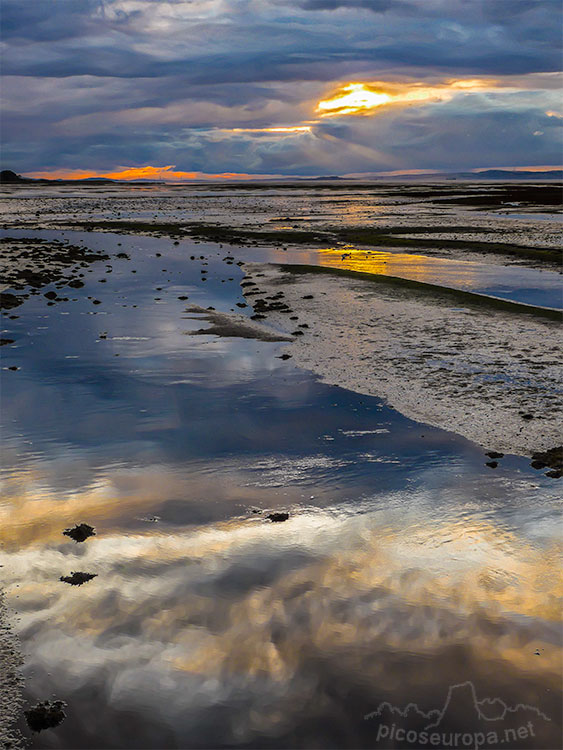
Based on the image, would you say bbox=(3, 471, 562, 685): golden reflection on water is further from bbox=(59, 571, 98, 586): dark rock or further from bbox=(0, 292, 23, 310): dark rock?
bbox=(0, 292, 23, 310): dark rock

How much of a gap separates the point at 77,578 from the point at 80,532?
1160 millimetres

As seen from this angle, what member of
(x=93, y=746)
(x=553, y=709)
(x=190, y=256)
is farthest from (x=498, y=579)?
(x=190, y=256)

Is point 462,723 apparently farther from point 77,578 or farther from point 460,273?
point 460,273

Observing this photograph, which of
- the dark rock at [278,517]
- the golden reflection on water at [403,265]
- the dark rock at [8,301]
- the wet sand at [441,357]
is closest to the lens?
the dark rock at [278,517]

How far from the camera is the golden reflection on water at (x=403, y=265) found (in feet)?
114

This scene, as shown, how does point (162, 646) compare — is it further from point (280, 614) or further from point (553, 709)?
point (553, 709)

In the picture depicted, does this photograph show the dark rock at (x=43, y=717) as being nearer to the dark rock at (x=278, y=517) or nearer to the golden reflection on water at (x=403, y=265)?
the dark rock at (x=278, y=517)

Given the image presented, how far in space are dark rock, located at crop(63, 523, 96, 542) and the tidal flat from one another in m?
0.06

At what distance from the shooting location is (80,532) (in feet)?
32.0

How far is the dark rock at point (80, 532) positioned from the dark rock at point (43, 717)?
3.24m

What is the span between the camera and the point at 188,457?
12711 millimetres

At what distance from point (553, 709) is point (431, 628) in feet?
4.98

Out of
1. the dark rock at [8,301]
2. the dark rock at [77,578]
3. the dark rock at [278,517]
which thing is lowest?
the dark rock at [77,578]

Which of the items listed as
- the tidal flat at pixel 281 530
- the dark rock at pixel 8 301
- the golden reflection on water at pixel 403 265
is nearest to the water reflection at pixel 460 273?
the golden reflection on water at pixel 403 265
